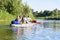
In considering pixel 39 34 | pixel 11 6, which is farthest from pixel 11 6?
pixel 39 34

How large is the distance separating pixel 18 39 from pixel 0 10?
5673 centimetres

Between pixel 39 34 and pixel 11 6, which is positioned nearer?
pixel 39 34

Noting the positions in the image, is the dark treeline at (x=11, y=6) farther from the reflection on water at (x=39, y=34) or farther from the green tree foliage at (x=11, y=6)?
the reflection on water at (x=39, y=34)

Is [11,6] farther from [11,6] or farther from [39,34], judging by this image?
[39,34]

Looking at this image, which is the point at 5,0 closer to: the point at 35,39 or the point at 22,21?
the point at 22,21

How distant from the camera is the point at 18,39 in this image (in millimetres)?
22203

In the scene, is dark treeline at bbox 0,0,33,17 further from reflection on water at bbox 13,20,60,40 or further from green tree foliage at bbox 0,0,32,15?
reflection on water at bbox 13,20,60,40

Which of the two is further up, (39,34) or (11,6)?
(11,6)

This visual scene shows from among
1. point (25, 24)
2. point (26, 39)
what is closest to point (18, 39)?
point (26, 39)

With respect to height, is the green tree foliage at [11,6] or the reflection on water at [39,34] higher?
the green tree foliage at [11,6]

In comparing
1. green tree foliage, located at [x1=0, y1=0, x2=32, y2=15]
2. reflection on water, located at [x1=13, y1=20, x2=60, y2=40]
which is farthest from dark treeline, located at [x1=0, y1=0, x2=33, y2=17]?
reflection on water, located at [x1=13, y1=20, x2=60, y2=40]

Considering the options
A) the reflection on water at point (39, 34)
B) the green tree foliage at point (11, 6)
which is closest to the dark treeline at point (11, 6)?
the green tree foliage at point (11, 6)

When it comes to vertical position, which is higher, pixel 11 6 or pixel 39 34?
pixel 11 6

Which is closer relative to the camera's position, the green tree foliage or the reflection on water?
the reflection on water
